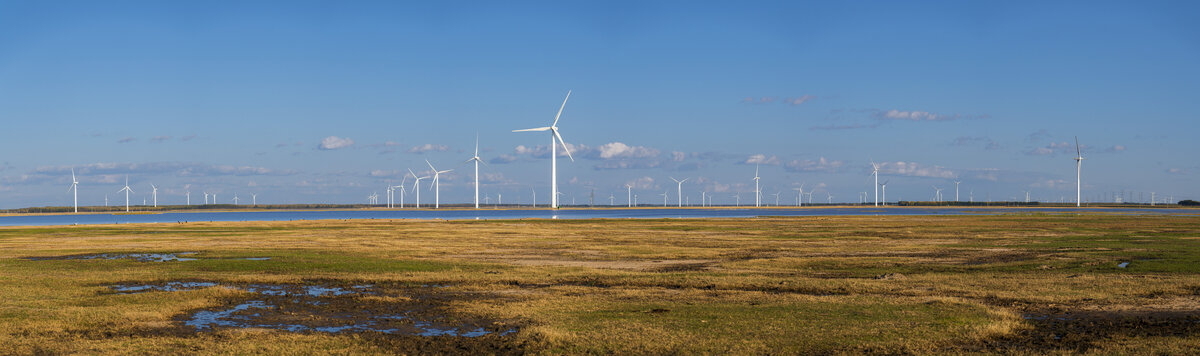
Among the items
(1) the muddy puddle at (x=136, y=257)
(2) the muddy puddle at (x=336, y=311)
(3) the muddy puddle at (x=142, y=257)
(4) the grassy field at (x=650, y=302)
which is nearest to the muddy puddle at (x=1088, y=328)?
(4) the grassy field at (x=650, y=302)

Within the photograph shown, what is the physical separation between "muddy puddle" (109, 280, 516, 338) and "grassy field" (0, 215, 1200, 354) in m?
0.15

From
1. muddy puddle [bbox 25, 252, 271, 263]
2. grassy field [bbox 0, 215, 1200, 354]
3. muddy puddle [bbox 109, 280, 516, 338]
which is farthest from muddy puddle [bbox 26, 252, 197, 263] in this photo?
muddy puddle [bbox 109, 280, 516, 338]

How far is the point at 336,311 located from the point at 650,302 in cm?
751

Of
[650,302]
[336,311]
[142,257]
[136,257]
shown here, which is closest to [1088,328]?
[650,302]

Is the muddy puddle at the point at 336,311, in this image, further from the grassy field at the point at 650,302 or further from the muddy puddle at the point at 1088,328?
the muddy puddle at the point at 1088,328

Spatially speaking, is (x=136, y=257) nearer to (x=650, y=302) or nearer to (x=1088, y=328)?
(x=650, y=302)

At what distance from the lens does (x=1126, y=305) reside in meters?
20.3

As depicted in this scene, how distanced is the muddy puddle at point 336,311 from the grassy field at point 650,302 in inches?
5.8

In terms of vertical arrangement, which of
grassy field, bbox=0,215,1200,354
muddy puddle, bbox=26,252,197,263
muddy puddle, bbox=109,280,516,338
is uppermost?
grassy field, bbox=0,215,1200,354

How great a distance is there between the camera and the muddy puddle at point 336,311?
59.7 feet

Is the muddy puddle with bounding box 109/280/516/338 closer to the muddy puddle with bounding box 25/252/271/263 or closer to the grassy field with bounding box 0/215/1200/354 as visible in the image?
the grassy field with bounding box 0/215/1200/354

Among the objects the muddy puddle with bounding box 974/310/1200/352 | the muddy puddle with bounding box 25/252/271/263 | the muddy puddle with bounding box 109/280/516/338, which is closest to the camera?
the muddy puddle with bounding box 974/310/1200/352

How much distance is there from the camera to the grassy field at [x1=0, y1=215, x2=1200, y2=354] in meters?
15.8

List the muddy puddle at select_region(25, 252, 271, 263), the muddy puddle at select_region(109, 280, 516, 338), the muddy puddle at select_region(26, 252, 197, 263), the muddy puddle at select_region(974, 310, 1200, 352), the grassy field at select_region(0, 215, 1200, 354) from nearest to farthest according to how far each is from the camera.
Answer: the muddy puddle at select_region(974, 310, 1200, 352), the grassy field at select_region(0, 215, 1200, 354), the muddy puddle at select_region(109, 280, 516, 338), the muddy puddle at select_region(25, 252, 271, 263), the muddy puddle at select_region(26, 252, 197, 263)
